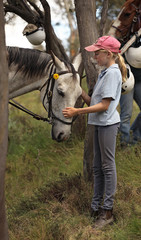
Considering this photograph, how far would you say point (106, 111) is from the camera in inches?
123

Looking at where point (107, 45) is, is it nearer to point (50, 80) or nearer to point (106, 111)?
point (106, 111)

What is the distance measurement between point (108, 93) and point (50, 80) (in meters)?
0.96

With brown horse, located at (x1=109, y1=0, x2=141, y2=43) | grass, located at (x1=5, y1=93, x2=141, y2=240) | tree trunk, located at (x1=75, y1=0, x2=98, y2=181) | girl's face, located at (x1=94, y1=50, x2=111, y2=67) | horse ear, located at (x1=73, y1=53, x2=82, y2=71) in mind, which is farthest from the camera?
brown horse, located at (x1=109, y1=0, x2=141, y2=43)

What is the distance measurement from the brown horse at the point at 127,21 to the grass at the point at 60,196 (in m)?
1.63

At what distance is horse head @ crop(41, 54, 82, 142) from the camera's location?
11.3ft

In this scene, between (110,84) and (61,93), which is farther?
(61,93)

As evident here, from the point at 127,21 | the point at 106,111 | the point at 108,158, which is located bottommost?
the point at 108,158

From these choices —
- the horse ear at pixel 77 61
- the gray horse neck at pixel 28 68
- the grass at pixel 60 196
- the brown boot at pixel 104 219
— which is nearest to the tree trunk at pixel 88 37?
the horse ear at pixel 77 61

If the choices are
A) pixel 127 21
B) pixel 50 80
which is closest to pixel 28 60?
pixel 50 80

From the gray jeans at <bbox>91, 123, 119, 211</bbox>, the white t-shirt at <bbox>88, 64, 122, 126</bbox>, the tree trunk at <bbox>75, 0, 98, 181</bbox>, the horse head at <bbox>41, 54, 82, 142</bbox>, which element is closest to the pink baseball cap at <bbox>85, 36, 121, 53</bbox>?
the white t-shirt at <bbox>88, 64, 122, 126</bbox>

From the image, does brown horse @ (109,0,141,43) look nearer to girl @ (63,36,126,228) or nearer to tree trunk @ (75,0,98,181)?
tree trunk @ (75,0,98,181)

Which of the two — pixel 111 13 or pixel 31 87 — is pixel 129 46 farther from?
pixel 111 13

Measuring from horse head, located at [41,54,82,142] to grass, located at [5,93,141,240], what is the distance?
0.73 metres

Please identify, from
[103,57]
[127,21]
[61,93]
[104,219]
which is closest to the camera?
[103,57]
